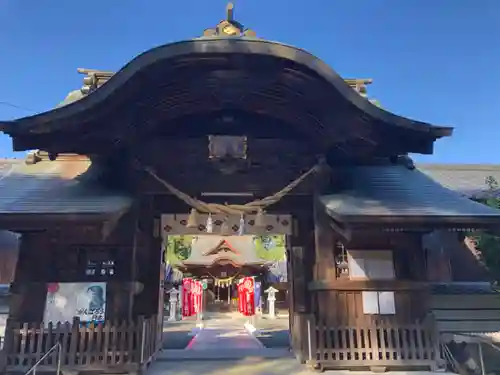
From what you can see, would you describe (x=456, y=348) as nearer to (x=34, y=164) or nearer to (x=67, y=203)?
(x=67, y=203)

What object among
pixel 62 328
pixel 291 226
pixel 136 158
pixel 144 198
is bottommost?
pixel 62 328

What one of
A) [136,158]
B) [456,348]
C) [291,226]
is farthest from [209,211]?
[456,348]

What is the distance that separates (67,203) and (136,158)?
1343mm

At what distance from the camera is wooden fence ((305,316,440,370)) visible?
250 inches

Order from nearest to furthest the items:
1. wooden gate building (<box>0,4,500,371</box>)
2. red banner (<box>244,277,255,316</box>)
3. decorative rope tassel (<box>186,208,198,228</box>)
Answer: wooden gate building (<box>0,4,500,371</box>)
decorative rope tassel (<box>186,208,198,228</box>)
red banner (<box>244,277,255,316</box>)

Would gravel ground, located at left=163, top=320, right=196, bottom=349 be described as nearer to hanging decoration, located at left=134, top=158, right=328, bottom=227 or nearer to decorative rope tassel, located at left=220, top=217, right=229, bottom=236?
decorative rope tassel, located at left=220, top=217, right=229, bottom=236

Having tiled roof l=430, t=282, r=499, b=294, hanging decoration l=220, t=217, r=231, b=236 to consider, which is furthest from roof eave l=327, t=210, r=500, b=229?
hanging decoration l=220, t=217, r=231, b=236

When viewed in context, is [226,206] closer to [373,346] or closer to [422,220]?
[422,220]

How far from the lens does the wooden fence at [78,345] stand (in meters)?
6.01

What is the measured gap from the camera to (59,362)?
589 centimetres

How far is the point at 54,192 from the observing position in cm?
692

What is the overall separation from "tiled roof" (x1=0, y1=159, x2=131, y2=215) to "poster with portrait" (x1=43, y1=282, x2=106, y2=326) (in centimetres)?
144

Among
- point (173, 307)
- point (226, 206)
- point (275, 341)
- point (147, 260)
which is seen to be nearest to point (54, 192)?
point (147, 260)

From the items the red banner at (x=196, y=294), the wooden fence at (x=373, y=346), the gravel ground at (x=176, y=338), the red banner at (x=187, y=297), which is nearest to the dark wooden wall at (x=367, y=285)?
the wooden fence at (x=373, y=346)
